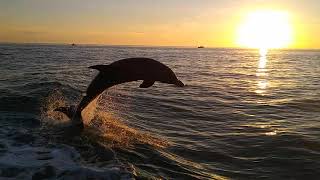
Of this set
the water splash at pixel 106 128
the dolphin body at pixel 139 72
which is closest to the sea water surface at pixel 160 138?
the water splash at pixel 106 128

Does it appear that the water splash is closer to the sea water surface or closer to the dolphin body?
the sea water surface

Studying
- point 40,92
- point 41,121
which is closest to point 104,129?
point 41,121

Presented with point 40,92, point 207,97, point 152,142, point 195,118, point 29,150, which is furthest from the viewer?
point 207,97

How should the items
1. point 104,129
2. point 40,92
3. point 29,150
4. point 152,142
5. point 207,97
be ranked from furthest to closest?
1. point 207,97
2. point 40,92
3. point 104,129
4. point 152,142
5. point 29,150

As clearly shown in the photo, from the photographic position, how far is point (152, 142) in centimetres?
1079

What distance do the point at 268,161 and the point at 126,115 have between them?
21.5ft

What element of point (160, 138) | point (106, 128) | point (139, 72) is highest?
point (139, 72)

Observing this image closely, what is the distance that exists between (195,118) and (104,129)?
4.21m

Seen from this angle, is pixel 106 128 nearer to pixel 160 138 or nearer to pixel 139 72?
pixel 160 138

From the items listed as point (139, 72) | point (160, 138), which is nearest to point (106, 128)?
point (160, 138)

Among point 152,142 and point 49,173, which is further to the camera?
point 152,142

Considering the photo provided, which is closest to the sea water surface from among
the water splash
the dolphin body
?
the water splash

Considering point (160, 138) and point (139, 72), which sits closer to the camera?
point (139, 72)

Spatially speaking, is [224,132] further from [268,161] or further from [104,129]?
[104,129]
